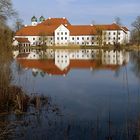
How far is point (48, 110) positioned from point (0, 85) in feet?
6.10

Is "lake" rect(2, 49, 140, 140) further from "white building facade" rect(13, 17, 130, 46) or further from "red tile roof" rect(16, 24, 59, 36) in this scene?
"red tile roof" rect(16, 24, 59, 36)

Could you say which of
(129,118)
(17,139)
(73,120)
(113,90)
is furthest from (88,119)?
(113,90)

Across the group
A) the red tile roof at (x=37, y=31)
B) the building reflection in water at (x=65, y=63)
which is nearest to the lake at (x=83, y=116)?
the building reflection in water at (x=65, y=63)

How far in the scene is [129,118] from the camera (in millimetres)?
10445

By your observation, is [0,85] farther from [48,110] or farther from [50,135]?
[50,135]

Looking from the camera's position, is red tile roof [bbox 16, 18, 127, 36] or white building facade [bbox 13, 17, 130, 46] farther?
red tile roof [bbox 16, 18, 127, 36]

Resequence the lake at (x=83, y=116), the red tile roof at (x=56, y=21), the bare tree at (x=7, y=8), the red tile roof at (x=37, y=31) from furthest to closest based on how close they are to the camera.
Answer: the red tile roof at (x=56, y=21) → the red tile roof at (x=37, y=31) → the bare tree at (x=7, y=8) → the lake at (x=83, y=116)

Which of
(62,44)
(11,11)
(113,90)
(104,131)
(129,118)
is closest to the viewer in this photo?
(104,131)

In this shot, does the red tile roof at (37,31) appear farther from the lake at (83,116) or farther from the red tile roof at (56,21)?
the lake at (83,116)

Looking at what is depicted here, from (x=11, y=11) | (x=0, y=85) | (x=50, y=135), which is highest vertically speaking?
(x=11, y=11)

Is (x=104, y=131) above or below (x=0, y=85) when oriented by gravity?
below

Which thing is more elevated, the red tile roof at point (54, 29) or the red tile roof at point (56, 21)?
the red tile roof at point (56, 21)

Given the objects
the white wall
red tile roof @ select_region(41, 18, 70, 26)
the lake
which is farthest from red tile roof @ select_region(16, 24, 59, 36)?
the lake

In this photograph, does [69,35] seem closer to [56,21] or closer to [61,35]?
[61,35]
